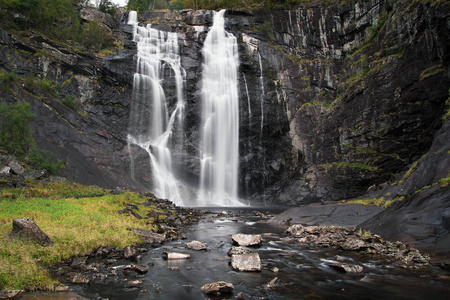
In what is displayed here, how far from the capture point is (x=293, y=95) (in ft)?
132

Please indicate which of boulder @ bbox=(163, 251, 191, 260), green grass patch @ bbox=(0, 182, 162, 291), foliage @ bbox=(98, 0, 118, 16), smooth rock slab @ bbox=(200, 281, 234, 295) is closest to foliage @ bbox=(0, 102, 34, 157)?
green grass patch @ bbox=(0, 182, 162, 291)

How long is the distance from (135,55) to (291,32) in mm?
26894

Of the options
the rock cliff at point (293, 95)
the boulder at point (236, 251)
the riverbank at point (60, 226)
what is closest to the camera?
the riverbank at point (60, 226)

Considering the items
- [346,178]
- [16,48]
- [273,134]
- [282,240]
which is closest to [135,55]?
[16,48]

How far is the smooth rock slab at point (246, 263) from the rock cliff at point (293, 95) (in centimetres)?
1947

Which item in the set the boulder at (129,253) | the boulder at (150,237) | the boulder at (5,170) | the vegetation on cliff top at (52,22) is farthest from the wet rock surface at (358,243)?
the vegetation on cliff top at (52,22)

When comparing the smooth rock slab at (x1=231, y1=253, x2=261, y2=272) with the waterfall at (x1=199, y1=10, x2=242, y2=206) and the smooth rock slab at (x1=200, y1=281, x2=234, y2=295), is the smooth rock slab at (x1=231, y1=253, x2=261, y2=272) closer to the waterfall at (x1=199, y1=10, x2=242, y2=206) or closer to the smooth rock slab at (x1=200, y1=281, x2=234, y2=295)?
the smooth rock slab at (x1=200, y1=281, x2=234, y2=295)

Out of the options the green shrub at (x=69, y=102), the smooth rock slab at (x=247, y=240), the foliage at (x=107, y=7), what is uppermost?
the foliage at (x=107, y=7)

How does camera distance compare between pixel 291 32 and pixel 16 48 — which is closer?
pixel 16 48

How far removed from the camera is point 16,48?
108 feet

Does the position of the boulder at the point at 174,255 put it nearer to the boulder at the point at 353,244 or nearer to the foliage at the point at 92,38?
the boulder at the point at 353,244

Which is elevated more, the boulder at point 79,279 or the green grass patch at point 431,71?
the green grass patch at point 431,71

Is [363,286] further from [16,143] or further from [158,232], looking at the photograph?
[16,143]

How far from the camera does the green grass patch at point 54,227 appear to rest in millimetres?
6141
